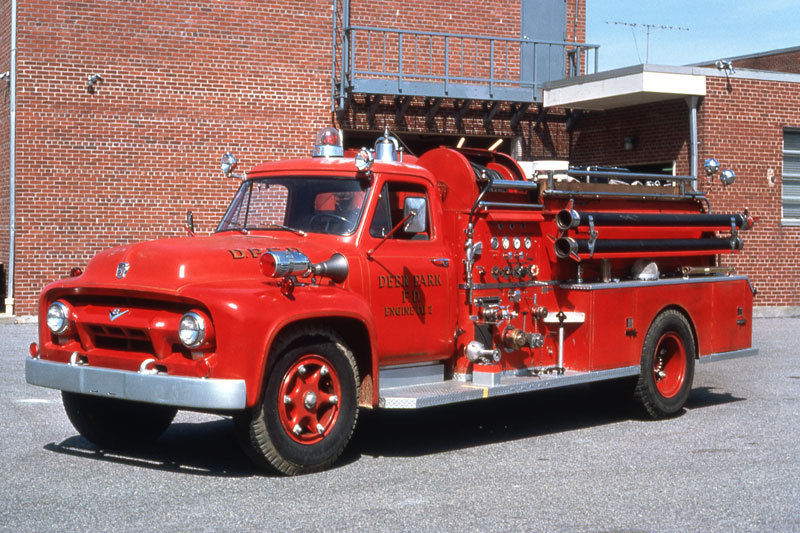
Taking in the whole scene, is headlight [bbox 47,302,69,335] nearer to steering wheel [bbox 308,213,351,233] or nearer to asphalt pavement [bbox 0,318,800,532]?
asphalt pavement [bbox 0,318,800,532]

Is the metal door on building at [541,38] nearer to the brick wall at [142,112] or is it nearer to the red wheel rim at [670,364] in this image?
the brick wall at [142,112]

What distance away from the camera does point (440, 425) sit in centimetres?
943

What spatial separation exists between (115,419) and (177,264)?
156 cm

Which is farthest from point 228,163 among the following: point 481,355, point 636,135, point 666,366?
point 636,135

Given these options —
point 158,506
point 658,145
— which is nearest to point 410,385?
point 158,506

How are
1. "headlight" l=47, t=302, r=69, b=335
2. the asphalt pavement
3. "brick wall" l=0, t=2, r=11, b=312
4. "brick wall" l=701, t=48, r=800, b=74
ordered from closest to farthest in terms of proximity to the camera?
1. the asphalt pavement
2. "headlight" l=47, t=302, r=69, b=335
3. "brick wall" l=0, t=2, r=11, b=312
4. "brick wall" l=701, t=48, r=800, b=74

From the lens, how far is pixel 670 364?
10.3m

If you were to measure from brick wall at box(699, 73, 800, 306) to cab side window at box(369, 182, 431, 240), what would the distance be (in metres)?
12.5

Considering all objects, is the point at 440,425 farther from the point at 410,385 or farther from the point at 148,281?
the point at 148,281

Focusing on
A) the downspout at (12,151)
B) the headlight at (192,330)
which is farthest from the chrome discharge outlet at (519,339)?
the downspout at (12,151)

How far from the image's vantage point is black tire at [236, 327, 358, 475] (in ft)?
22.5

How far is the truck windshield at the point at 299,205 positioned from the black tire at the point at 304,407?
107 centimetres

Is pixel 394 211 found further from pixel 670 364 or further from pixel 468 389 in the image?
pixel 670 364

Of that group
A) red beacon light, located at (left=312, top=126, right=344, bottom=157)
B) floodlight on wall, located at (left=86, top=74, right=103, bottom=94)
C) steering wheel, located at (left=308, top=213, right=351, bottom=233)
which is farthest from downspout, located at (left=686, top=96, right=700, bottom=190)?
steering wheel, located at (left=308, top=213, right=351, bottom=233)
